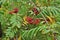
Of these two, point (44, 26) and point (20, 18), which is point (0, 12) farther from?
point (44, 26)

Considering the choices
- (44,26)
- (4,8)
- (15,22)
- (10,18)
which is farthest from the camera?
(4,8)

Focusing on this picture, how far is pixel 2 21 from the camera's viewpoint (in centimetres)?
217

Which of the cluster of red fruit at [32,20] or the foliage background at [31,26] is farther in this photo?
the cluster of red fruit at [32,20]

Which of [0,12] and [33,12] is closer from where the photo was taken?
[33,12]

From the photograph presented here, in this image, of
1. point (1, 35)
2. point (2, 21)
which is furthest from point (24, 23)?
point (1, 35)

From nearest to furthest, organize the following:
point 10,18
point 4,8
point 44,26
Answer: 1. point 44,26
2. point 10,18
3. point 4,8

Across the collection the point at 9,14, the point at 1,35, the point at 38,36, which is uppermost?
the point at 9,14

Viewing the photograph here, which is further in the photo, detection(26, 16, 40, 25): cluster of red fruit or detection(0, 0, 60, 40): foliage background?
detection(26, 16, 40, 25): cluster of red fruit

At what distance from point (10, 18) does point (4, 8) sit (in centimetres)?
20

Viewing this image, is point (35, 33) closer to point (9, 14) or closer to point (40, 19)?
point (40, 19)

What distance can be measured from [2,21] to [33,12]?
33 cm

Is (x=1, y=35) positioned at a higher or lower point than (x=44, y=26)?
lower

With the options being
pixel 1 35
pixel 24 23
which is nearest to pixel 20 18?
pixel 24 23

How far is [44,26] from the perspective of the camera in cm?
186
